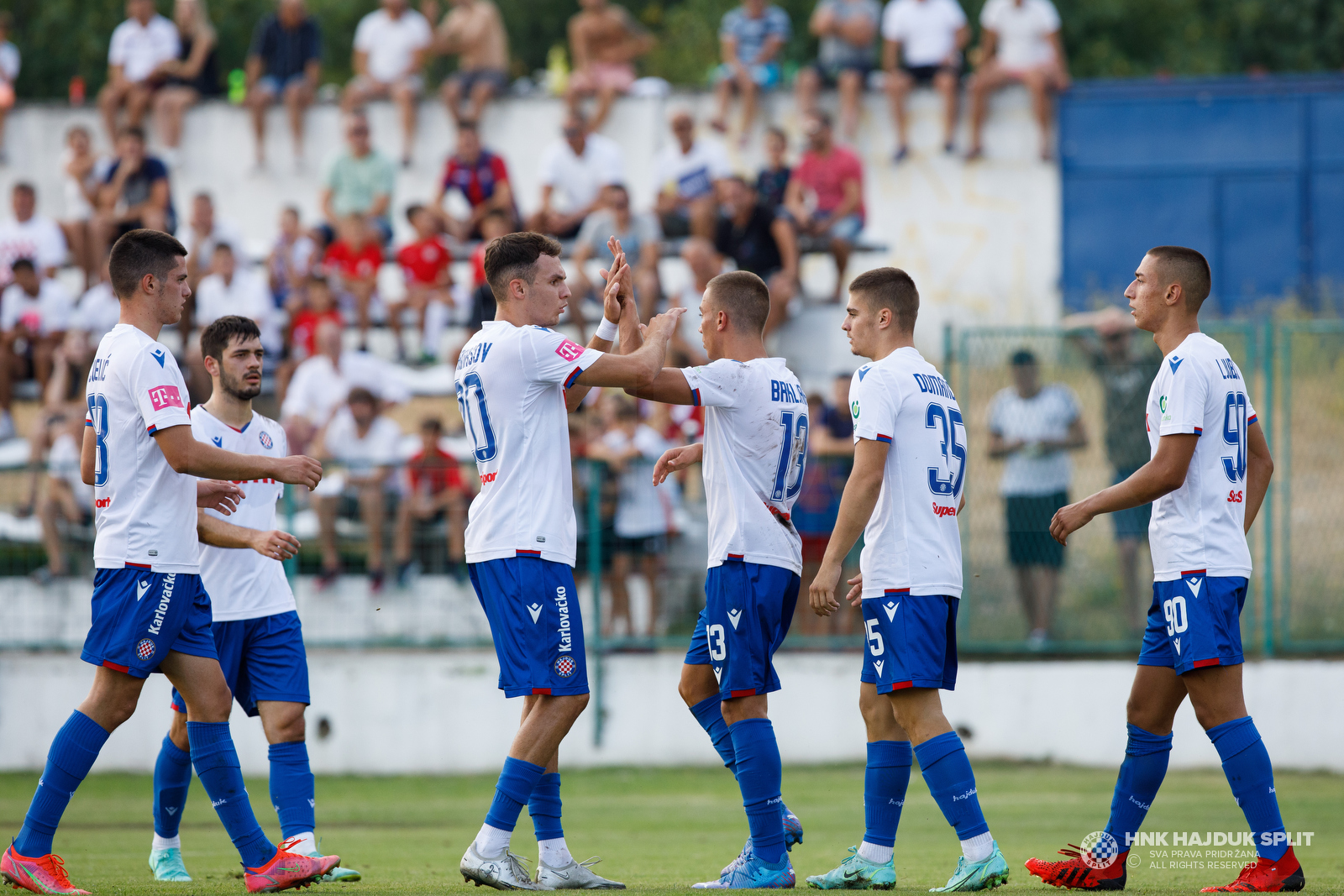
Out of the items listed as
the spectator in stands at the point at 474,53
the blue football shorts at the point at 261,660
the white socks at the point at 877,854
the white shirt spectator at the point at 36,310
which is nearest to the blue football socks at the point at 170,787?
the blue football shorts at the point at 261,660

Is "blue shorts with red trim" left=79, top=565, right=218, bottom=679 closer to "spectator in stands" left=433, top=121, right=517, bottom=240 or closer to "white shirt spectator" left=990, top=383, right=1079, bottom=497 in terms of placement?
"white shirt spectator" left=990, top=383, right=1079, bottom=497

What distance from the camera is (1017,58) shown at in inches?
792

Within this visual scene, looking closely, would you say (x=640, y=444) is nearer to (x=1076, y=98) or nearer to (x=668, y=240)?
(x=668, y=240)

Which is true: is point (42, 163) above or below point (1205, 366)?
above

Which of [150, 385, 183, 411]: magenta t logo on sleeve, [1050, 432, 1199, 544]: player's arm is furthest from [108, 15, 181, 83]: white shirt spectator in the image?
[1050, 432, 1199, 544]: player's arm

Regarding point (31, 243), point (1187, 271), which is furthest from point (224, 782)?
point (31, 243)

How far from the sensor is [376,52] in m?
21.1

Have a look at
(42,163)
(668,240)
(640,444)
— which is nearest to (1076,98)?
(668,240)

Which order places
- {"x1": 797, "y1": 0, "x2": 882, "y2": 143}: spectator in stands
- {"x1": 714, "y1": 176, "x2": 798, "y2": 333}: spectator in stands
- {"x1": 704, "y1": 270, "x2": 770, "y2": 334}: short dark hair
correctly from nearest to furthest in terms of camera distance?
{"x1": 704, "y1": 270, "x2": 770, "y2": 334}: short dark hair
{"x1": 714, "y1": 176, "x2": 798, "y2": 333}: spectator in stands
{"x1": 797, "y1": 0, "x2": 882, "y2": 143}: spectator in stands

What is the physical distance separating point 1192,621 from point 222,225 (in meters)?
14.1

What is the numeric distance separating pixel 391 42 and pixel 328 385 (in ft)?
27.2

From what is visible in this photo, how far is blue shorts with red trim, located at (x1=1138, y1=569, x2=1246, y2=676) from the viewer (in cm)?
608

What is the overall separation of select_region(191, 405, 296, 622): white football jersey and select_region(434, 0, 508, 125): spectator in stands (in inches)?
527

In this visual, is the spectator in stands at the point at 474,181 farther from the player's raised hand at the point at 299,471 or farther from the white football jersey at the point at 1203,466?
the white football jersey at the point at 1203,466
